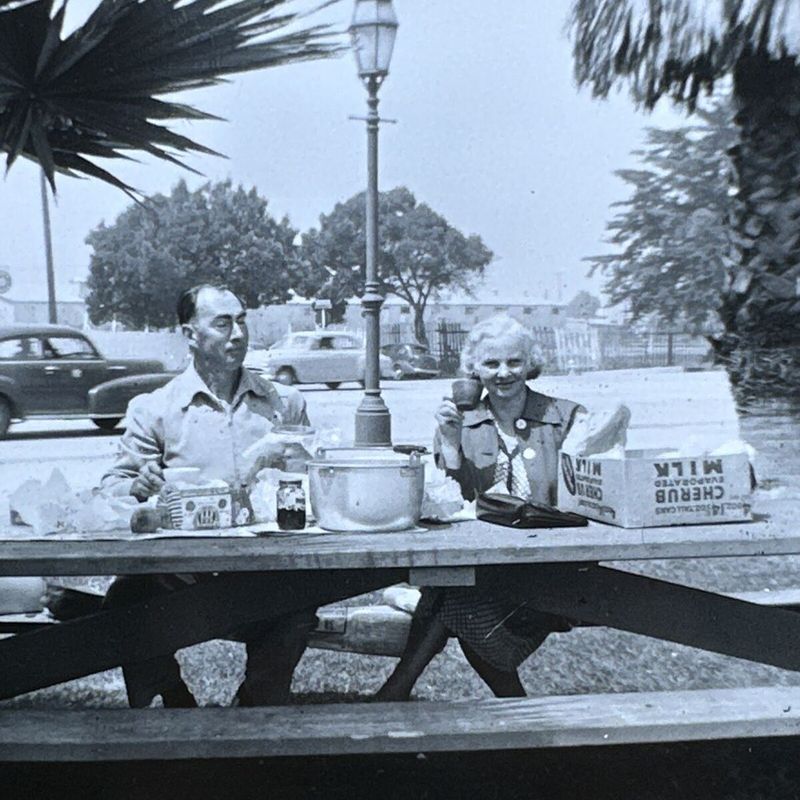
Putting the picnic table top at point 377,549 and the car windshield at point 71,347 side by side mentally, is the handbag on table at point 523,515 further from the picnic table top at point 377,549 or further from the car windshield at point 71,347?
the car windshield at point 71,347

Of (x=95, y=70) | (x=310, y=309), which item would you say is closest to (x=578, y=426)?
(x=310, y=309)

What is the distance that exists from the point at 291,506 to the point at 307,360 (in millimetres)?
862

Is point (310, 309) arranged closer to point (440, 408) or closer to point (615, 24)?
point (440, 408)

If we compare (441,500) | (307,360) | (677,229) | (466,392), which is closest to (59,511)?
(441,500)

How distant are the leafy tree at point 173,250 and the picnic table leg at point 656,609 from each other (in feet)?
3.87

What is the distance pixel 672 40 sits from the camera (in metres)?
3.92

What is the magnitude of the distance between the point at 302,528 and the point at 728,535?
0.83 metres

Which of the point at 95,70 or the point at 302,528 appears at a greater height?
the point at 95,70

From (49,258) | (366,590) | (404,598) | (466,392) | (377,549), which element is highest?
(49,258)

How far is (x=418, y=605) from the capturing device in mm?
2754

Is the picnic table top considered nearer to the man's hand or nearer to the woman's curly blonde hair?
the man's hand

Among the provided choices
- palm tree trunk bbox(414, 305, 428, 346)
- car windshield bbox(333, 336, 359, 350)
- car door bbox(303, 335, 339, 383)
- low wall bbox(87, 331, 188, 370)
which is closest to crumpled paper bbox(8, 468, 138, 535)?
low wall bbox(87, 331, 188, 370)

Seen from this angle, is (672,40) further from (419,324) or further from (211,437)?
(211,437)

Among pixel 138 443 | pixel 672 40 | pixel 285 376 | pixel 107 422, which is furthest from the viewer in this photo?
pixel 672 40
